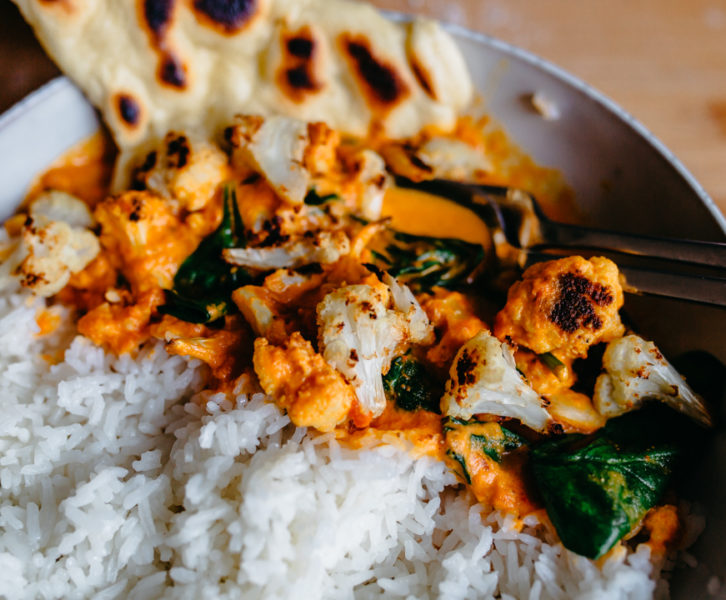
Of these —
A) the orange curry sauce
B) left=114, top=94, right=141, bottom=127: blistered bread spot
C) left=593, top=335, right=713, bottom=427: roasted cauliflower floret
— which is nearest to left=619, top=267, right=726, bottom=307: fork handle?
left=593, top=335, right=713, bottom=427: roasted cauliflower floret

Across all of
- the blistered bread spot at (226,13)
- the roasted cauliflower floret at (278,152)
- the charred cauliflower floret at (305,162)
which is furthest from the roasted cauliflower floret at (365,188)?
the blistered bread spot at (226,13)

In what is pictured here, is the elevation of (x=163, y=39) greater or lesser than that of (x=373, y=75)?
greater

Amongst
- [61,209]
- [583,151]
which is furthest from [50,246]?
[583,151]

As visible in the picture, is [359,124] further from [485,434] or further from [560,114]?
[485,434]

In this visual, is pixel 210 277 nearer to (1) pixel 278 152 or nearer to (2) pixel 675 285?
(1) pixel 278 152

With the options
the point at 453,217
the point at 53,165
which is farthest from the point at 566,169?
the point at 53,165

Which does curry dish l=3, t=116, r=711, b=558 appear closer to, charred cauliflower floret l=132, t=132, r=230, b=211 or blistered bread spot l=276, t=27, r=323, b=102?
charred cauliflower floret l=132, t=132, r=230, b=211
